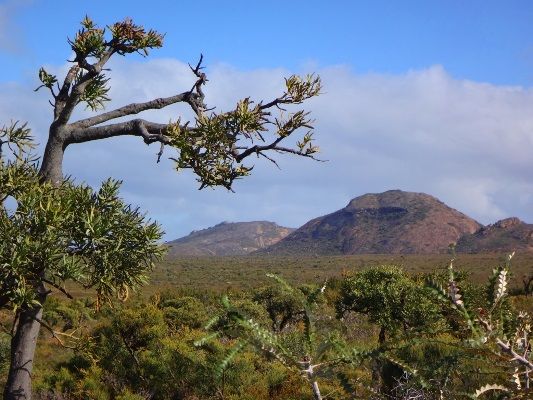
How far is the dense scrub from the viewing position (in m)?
1.97

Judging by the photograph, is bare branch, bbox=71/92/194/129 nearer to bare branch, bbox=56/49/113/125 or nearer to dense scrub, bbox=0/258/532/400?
bare branch, bbox=56/49/113/125

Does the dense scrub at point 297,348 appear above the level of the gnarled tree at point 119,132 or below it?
below

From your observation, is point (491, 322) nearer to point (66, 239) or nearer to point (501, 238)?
point (66, 239)

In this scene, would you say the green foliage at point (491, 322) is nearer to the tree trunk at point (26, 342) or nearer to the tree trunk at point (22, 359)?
the tree trunk at point (26, 342)

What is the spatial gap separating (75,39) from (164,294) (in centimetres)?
3059

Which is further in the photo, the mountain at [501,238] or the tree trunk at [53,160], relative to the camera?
the mountain at [501,238]

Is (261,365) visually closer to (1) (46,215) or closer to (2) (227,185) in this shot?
(2) (227,185)

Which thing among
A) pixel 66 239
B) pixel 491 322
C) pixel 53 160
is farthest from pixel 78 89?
pixel 491 322

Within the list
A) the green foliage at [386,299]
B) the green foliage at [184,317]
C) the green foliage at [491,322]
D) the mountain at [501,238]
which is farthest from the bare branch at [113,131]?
the mountain at [501,238]

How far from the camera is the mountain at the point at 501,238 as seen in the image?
502 feet

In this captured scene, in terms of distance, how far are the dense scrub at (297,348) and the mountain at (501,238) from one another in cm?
12808

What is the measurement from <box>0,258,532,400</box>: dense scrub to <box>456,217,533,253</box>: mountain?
5043 inches

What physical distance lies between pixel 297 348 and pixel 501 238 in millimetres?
173602

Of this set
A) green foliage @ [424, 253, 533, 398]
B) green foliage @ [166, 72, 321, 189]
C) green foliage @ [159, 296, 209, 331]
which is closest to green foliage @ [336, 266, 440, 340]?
green foliage @ [159, 296, 209, 331]
